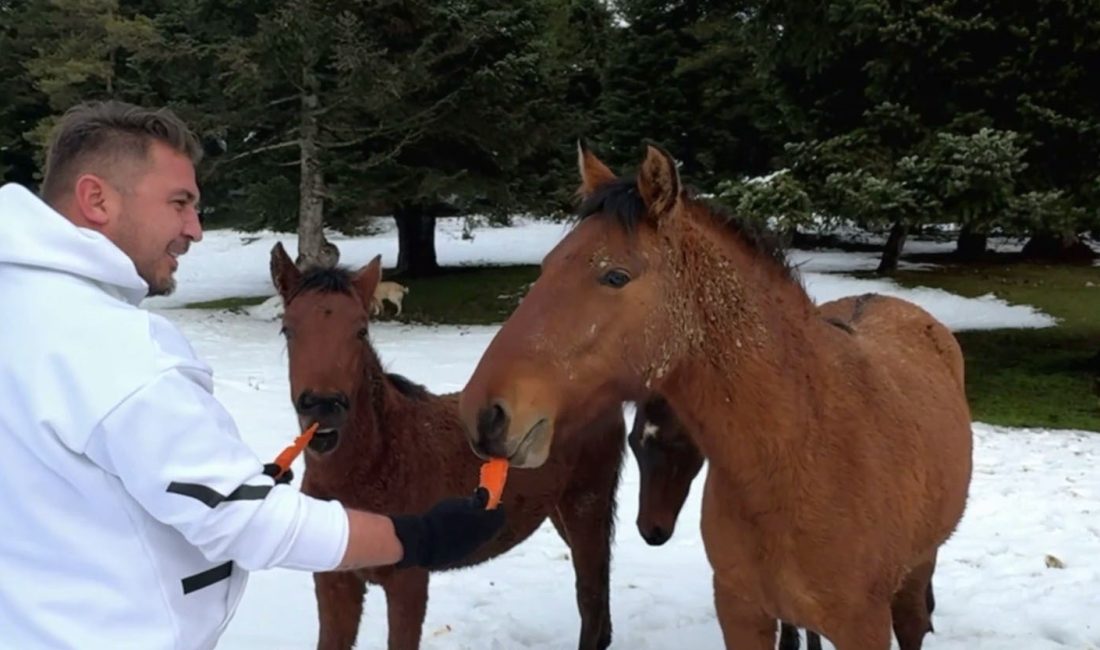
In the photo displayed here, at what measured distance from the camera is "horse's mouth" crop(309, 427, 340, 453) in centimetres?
343

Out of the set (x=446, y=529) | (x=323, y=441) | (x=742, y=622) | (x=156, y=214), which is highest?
(x=156, y=214)

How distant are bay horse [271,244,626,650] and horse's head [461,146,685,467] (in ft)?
3.45

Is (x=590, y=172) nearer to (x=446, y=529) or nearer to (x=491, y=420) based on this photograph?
(x=491, y=420)

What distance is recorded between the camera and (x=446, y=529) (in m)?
2.17

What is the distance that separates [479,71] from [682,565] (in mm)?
11535

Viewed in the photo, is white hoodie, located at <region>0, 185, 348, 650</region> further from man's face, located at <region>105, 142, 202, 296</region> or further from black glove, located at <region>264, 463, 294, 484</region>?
black glove, located at <region>264, 463, 294, 484</region>

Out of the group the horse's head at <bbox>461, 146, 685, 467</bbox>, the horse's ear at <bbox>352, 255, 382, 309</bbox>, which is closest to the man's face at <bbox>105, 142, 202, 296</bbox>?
the horse's head at <bbox>461, 146, 685, 467</bbox>

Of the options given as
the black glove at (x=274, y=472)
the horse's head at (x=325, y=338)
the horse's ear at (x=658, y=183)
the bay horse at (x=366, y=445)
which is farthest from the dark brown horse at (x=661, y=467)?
the black glove at (x=274, y=472)

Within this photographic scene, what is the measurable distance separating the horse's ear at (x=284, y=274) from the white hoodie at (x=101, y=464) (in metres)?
2.07

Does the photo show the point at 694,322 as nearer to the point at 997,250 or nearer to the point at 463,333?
the point at 463,333

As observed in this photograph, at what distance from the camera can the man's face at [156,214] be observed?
1880 mm

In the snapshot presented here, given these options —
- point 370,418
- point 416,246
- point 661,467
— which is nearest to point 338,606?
point 370,418

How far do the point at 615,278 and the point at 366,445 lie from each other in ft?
5.86

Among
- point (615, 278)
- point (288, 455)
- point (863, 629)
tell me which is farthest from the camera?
point (863, 629)
